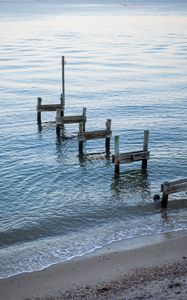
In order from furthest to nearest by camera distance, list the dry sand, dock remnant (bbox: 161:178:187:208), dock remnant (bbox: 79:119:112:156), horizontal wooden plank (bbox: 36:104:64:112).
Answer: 1. horizontal wooden plank (bbox: 36:104:64:112)
2. dock remnant (bbox: 79:119:112:156)
3. dock remnant (bbox: 161:178:187:208)
4. the dry sand

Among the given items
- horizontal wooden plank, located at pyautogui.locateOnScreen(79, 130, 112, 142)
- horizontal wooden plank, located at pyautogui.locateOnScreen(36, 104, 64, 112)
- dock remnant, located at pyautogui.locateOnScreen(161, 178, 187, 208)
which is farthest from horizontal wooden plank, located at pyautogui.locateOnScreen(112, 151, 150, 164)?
horizontal wooden plank, located at pyautogui.locateOnScreen(36, 104, 64, 112)

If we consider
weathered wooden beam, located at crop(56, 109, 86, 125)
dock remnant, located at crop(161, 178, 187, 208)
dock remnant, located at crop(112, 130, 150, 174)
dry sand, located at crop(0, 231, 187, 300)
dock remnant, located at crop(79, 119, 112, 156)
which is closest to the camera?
dry sand, located at crop(0, 231, 187, 300)

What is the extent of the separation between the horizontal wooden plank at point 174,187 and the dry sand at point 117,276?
12.2 ft

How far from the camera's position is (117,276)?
16.7 metres

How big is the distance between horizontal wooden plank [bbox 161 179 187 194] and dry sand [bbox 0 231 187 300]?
3.73m

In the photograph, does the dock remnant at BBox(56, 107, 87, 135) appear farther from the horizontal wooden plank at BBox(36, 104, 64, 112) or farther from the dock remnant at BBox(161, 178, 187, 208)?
Result: the dock remnant at BBox(161, 178, 187, 208)

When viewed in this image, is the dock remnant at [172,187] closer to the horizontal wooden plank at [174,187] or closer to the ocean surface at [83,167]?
the horizontal wooden plank at [174,187]

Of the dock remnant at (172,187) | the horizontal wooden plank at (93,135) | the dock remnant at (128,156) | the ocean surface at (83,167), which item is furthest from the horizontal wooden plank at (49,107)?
the dock remnant at (172,187)

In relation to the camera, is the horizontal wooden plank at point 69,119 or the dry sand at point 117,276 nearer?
the dry sand at point 117,276

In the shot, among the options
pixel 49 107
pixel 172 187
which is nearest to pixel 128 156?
pixel 172 187

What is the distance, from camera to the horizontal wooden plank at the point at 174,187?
23.0 meters

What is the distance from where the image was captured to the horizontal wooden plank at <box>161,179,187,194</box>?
22953 mm

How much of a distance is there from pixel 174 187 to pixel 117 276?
293 inches

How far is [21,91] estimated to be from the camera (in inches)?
2143
